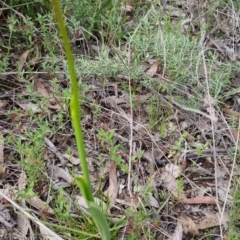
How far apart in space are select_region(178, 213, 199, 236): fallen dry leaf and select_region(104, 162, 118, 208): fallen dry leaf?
0.75ft

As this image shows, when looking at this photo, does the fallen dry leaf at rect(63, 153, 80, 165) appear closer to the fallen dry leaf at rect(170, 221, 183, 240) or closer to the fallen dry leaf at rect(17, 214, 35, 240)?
the fallen dry leaf at rect(17, 214, 35, 240)

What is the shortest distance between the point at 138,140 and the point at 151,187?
249 millimetres

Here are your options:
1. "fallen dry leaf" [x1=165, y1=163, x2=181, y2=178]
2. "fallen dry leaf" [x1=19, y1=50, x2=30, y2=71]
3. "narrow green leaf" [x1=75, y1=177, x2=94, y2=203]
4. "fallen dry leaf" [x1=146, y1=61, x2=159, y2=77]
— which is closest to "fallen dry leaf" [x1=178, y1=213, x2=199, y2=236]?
"fallen dry leaf" [x1=165, y1=163, x2=181, y2=178]

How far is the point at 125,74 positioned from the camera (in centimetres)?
190

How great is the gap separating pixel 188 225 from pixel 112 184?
0.95ft

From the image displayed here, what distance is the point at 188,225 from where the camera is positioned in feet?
4.89

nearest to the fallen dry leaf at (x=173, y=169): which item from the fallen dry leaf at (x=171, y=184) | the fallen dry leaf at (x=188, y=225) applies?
the fallen dry leaf at (x=171, y=184)

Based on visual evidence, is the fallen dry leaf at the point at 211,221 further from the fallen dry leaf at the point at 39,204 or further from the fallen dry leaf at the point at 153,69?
the fallen dry leaf at the point at 153,69

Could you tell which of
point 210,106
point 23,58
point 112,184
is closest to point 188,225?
point 112,184

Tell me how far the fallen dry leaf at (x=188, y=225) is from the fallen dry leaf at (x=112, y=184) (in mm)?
228

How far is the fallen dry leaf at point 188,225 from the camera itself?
148 centimetres

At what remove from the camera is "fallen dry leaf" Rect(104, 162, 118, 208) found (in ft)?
5.09

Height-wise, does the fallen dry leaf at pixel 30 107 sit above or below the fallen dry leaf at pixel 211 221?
above

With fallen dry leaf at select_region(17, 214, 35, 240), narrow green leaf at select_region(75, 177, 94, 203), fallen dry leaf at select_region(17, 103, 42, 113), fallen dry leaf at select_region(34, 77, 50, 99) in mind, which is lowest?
fallen dry leaf at select_region(17, 214, 35, 240)
